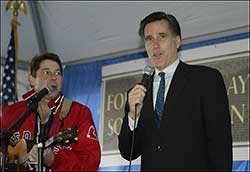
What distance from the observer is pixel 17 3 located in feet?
16.2

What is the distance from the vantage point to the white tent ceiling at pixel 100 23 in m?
4.21

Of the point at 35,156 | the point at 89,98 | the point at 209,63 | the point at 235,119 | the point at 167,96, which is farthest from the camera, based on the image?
the point at 89,98

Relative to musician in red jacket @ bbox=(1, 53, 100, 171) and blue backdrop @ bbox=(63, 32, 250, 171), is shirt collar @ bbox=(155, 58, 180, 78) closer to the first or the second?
musician in red jacket @ bbox=(1, 53, 100, 171)

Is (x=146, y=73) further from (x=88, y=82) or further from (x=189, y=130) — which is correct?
(x=88, y=82)

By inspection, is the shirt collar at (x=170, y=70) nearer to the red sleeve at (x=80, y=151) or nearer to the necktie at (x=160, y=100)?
the necktie at (x=160, y=100)

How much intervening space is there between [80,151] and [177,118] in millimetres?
920

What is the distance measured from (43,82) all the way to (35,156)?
2.04 feet

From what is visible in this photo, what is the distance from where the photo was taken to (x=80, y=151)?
270 cm

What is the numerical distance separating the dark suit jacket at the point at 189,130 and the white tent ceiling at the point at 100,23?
227cm

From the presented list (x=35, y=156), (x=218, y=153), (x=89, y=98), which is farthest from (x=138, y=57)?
(x=218, y=153)

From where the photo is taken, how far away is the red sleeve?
2627mm

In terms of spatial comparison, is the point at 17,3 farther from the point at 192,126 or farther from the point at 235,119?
the point at 192,126

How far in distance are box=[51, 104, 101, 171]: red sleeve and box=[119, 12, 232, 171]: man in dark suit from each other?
2.15 ft

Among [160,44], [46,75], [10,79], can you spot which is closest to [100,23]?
[10,79]
